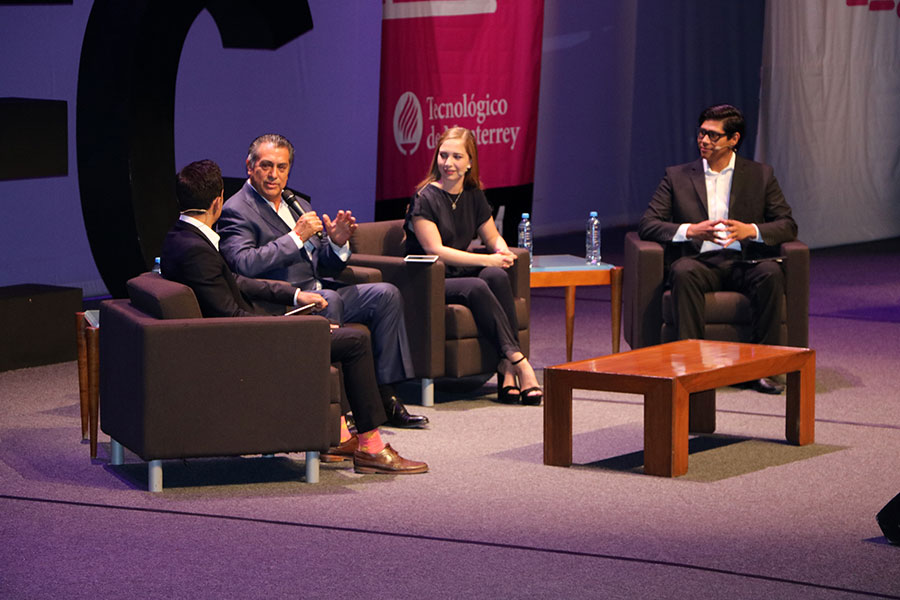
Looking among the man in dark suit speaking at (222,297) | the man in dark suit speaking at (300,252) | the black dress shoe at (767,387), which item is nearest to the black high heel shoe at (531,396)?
the man in dark suit speaking at (300,252)

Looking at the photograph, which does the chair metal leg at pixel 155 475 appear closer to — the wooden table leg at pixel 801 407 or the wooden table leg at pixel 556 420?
the wooden table leg at pixel 556 420

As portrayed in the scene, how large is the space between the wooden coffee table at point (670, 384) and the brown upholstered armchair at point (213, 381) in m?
0.85

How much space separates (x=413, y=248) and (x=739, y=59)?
801 cm

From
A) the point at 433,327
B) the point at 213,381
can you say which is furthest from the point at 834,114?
the point at 213,381

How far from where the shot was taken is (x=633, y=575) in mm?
3793

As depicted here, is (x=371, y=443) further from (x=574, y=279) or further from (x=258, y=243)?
(x=574, y=279)

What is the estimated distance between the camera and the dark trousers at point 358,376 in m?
4.95

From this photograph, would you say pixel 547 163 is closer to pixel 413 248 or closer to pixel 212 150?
pixel 212 150

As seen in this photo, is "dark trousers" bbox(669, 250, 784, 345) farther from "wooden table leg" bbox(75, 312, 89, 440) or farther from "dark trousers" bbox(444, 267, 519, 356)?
"wooden table leg" bbox(75, 312, 89, 440)

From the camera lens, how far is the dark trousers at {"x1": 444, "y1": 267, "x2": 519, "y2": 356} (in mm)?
6109

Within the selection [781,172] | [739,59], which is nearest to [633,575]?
[781,172]

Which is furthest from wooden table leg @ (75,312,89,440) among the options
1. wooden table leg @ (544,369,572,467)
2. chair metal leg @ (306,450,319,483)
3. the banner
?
the banner

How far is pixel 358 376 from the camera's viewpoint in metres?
4.98

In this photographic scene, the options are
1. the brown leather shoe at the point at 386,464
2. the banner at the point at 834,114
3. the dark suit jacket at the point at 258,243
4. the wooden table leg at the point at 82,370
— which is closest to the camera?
the brown leather shoe at the point at 386,464
